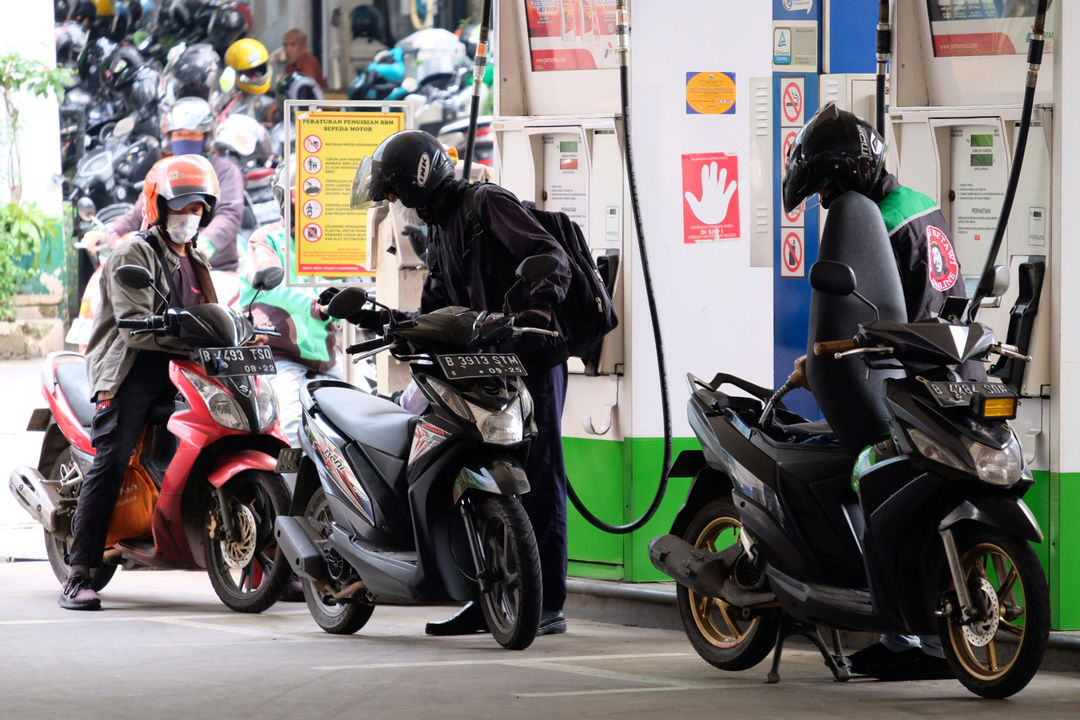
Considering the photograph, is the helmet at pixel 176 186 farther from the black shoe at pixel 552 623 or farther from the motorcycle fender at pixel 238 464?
the black shoe at pixel 552 623

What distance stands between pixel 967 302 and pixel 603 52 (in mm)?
2436

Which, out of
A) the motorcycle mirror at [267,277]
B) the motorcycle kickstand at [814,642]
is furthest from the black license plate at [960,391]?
the motorcycle mirror at [267,277]

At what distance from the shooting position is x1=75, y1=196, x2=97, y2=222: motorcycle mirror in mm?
15922

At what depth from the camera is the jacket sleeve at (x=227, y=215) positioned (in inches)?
623

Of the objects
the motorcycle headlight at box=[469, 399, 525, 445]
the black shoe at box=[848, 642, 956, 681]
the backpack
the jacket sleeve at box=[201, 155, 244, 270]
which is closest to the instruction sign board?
the backpack

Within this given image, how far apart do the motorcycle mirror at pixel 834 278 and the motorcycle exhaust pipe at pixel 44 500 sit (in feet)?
12.9

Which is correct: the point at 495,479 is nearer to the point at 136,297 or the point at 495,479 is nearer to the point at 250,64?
the point at 136,297

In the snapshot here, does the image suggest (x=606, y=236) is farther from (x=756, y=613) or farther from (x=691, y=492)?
(x=756, y=613)

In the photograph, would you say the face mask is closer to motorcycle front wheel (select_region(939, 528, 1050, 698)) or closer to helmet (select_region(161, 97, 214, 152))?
helmet (select_region(161, 97, 214, 152))

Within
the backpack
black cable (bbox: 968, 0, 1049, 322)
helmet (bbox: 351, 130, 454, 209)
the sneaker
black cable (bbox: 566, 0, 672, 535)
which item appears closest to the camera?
black cable (bbox: 968, 0, 1049, 322)

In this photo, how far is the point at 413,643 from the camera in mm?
6160

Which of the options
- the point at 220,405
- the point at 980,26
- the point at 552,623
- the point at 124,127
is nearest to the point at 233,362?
the point at 220,405

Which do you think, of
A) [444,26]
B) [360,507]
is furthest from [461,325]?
[444,26]

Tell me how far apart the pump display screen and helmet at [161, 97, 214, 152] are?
1101 centimetres
